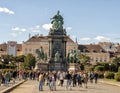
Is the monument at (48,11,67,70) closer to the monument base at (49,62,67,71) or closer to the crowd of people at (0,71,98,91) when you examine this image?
the monument base at (49,62,67,71)

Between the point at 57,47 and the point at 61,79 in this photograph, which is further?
the point at 57,47

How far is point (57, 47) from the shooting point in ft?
325

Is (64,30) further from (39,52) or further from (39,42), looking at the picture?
(39,42)

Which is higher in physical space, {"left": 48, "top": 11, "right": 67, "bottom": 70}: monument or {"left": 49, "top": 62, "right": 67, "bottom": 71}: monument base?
{"left": 48, "top": 11, "right": 67, "bottom": 70}: monument

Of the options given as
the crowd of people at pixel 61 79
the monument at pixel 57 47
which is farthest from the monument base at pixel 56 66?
the crowd of people at pixel 61 79

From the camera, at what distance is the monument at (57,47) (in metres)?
97.2

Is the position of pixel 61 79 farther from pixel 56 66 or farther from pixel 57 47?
pixel 57 47

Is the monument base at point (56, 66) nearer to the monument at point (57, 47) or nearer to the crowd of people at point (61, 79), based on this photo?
the monument at point (57, 47)

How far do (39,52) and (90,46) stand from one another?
89718mm

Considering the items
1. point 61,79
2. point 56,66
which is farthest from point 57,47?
point 61,79

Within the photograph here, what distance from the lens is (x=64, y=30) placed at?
332 ft

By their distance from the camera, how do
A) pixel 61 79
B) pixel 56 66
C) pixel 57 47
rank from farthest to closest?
pixel 57 47 < pixel 56 66 < pixel 61 79

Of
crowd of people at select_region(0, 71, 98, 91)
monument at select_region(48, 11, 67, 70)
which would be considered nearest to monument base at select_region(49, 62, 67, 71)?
monument at select_region(48, 11, 67, 70)

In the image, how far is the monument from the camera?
97188 millimetres
